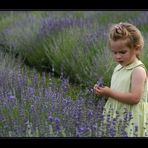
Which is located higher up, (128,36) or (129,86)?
(128,36)

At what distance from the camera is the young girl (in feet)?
10.8

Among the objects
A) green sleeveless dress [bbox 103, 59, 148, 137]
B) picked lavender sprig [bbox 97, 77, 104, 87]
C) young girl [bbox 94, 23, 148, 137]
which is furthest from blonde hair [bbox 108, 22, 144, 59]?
picked lavender sprig [bbox 97, 77, 104, 87]

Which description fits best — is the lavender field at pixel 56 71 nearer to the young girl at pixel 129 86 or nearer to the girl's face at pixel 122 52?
the young girl at pixel 129 86

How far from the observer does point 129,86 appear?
332 cm

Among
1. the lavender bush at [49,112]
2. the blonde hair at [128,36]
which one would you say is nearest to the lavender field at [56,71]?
the lavender bush at [49,112]

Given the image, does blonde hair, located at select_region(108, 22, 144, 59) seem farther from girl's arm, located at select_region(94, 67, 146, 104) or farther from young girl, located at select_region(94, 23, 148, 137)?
girl's arm, located at select_region(94, 67, 146, 104)

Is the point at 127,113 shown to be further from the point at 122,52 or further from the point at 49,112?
the point at 49,112

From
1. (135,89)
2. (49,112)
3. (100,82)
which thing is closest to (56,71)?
(100,82)

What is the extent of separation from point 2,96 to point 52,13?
2.00 meters

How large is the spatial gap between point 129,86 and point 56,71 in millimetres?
1320

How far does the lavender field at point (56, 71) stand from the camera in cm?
330

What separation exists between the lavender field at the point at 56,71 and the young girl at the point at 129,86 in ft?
0.24

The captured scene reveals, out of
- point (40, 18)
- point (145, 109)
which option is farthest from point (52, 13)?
point (145, 109)

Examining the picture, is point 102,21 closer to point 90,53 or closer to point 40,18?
point 40,18
